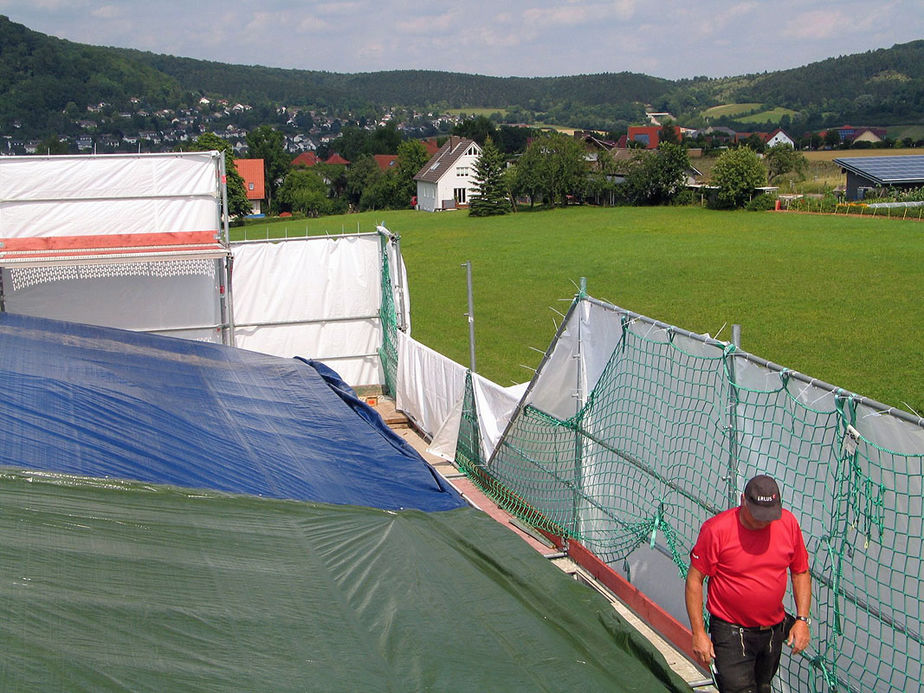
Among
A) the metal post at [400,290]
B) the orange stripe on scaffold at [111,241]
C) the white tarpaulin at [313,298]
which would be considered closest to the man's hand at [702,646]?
the metal post at [400,290]

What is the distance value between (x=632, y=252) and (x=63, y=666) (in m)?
38.0

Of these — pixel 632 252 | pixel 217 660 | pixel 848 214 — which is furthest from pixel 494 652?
pixel 848 214

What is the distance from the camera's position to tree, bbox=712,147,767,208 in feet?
172

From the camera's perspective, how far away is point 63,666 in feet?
10.4

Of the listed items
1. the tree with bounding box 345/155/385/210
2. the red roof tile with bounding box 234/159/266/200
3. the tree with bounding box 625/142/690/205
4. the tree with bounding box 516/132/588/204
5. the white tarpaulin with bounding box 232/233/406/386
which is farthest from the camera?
the tree with bounding box 345/155/385/210

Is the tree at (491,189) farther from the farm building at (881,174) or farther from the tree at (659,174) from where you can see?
the farm building at (881,174)

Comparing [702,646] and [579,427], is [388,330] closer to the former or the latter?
[579,427]

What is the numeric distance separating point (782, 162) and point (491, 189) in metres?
22.2

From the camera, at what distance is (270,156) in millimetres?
101250

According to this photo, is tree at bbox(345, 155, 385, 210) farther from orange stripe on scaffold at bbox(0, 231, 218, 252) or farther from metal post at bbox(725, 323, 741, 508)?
metal post at bbox(725, 323, 741, 508)

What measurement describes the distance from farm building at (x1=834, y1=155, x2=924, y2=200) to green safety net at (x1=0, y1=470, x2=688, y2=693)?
5767cm

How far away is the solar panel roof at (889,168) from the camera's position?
5556 cm

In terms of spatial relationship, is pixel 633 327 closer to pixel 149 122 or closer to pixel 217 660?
pixel 217 660

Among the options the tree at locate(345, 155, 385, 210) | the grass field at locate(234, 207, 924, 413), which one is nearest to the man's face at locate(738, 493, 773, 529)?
the grass field at locate(234, 207, 924, 413)
